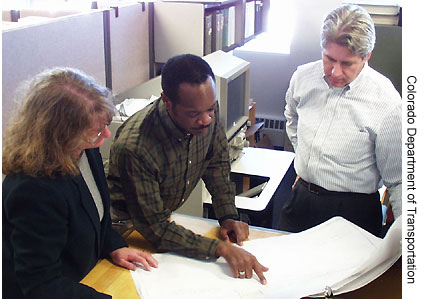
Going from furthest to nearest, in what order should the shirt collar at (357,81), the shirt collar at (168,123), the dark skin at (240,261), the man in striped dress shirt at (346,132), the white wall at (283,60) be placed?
the white wall at (283,60) < the shirt collar at (357,81) < the man in striped dress shirt at (346,132) < the shirt collar at (168,123) < the dark skin at (240,261)

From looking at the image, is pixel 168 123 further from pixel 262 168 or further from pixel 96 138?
pixel 262 168

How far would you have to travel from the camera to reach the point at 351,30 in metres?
1.61

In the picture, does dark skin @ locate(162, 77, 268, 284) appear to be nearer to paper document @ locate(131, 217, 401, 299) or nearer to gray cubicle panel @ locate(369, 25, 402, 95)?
paper document @ locate(131, 217, 401, 299)

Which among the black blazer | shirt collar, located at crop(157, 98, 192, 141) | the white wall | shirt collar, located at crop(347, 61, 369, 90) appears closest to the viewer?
the black blazer

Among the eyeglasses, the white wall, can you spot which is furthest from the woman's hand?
the white wall

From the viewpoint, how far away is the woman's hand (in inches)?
51.9

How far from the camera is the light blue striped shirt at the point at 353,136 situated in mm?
1677

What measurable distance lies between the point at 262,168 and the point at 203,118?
1.27 m

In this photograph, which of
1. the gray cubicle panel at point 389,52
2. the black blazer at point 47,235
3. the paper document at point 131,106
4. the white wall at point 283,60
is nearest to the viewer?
the black blazer at point 47,235

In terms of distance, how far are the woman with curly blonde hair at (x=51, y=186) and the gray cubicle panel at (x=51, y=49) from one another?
420 millimetres

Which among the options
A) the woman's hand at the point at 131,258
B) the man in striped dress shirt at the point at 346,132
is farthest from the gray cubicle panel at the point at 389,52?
the woman's hand at the point at 131,258

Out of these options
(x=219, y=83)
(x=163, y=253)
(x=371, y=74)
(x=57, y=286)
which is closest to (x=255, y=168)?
(x=219, y=83)

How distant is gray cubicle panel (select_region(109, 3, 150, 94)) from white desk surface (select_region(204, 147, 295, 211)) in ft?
2.17

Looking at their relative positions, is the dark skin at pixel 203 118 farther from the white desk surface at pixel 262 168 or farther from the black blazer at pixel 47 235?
the white desk surface at pixel 262 168
